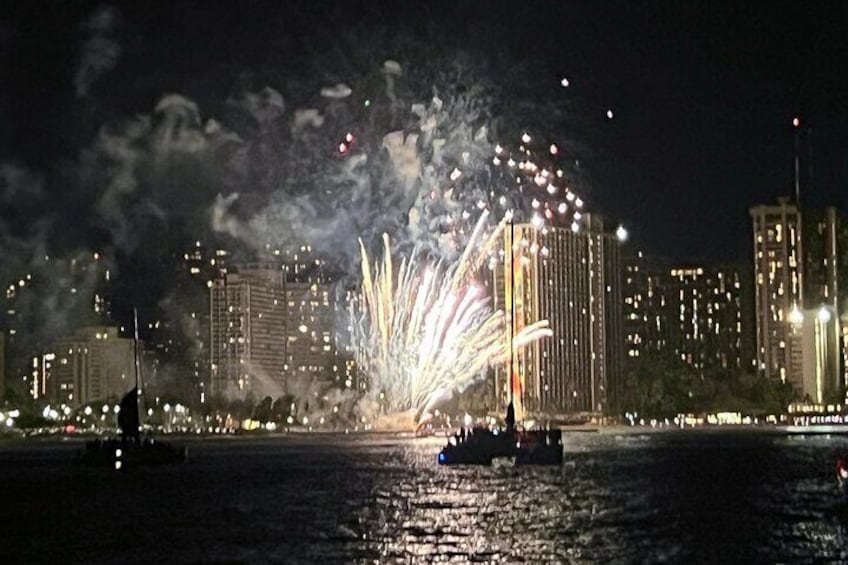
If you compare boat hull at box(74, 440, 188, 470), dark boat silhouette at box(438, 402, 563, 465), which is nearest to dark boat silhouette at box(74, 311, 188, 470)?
boat hull at box(74, 440, 188, 470)

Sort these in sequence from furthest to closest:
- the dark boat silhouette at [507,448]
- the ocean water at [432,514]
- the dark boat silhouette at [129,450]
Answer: the dark boat silhouette at [129,450] → the dark boat silhouette at [507,448] → the ocean water at [432,514]

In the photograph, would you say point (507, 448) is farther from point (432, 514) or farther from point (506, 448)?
point (432, 514)

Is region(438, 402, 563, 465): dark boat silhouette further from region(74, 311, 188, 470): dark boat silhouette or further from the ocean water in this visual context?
region(74, 311, 188, 470): dark boat silhouette

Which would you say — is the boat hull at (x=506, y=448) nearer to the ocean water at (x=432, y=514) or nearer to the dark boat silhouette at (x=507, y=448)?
the dark boat silhouette at (x=507, y=448)

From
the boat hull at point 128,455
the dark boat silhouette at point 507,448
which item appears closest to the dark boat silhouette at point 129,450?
the boat hull at point 128,455

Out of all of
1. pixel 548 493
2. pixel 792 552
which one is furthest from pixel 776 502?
pixel 792 552

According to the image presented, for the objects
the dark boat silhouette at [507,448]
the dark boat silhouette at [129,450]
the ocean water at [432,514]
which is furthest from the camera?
the dark boat silhouette at [129,450]

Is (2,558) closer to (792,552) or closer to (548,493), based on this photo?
(792,552)

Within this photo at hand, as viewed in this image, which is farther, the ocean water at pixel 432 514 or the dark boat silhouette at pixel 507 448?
the dark boat silhouette at pixel 507 448
